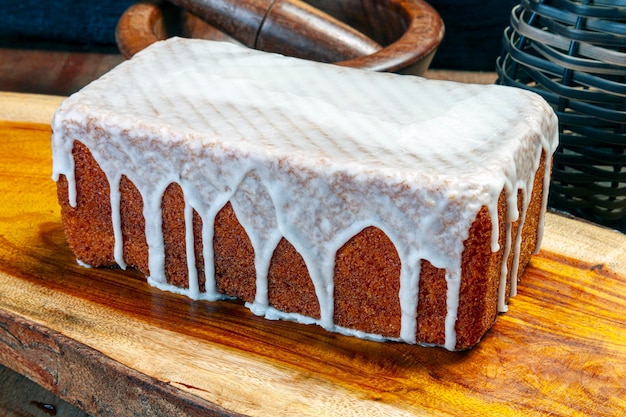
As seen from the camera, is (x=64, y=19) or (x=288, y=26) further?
(x=64, y=19)

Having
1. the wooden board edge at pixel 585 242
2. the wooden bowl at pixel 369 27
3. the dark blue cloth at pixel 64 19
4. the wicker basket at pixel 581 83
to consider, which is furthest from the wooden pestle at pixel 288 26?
the dark blue cloth at pixel 64 19

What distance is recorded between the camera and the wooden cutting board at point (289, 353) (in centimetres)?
121

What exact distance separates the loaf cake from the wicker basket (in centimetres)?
28

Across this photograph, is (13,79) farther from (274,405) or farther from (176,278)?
(274,405)

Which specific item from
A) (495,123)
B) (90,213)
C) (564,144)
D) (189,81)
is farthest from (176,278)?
(564,144)

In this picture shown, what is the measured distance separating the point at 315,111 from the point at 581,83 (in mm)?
573

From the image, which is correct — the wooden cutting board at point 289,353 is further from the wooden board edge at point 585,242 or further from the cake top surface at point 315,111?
the cake top surface at point 315,111

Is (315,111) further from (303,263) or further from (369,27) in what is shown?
(369,27)

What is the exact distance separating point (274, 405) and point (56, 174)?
528 mm

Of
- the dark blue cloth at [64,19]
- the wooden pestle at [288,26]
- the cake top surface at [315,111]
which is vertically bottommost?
the dark blue cloth at [64,19]

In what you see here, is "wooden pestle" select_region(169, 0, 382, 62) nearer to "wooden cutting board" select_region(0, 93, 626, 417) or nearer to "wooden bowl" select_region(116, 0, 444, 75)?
"wooden bowl" select_region(116, 0, 444, 75)

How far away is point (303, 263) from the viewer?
132cm

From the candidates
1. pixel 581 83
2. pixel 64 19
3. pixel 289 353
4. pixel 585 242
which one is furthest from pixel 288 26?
pixel 64 19

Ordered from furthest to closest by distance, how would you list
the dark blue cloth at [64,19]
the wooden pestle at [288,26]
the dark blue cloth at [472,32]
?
the dark blue cloth at [64,19] → the dark blue cloth at [472,32] → the wooden pestle at [288,26]
